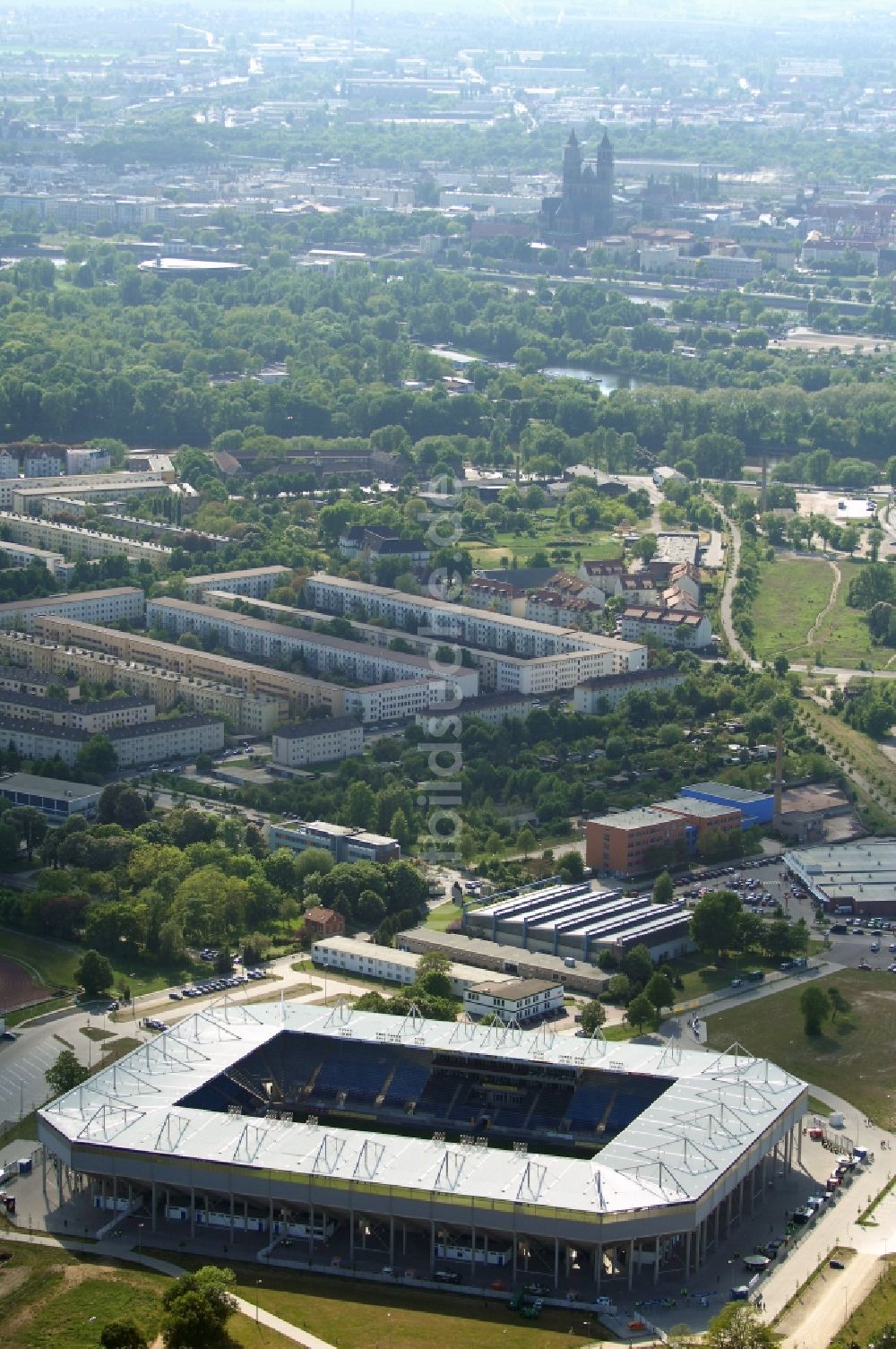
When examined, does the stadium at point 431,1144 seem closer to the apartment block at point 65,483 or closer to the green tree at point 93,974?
the green tree at point 93,974

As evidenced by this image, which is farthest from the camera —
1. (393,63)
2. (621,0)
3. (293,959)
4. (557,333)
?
(621,0)

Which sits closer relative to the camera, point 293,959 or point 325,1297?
point 325,1297

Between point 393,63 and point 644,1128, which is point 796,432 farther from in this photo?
point 393,63

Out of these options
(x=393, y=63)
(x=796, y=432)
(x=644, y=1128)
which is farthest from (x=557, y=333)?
(x=393, y=63)

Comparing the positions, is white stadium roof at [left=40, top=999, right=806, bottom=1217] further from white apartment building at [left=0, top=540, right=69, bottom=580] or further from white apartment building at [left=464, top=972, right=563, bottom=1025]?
white apartment building at [left=0, top=540, right=69, bottom=580]

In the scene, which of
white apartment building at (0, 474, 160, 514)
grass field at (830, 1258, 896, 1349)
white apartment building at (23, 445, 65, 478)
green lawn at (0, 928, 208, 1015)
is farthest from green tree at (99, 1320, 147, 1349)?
white apartment building at (23, 445, 65, 478)

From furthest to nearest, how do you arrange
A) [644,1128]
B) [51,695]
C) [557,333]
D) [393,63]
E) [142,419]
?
[393,63], [557,333], [142,419], [51,695], [644,1128]
